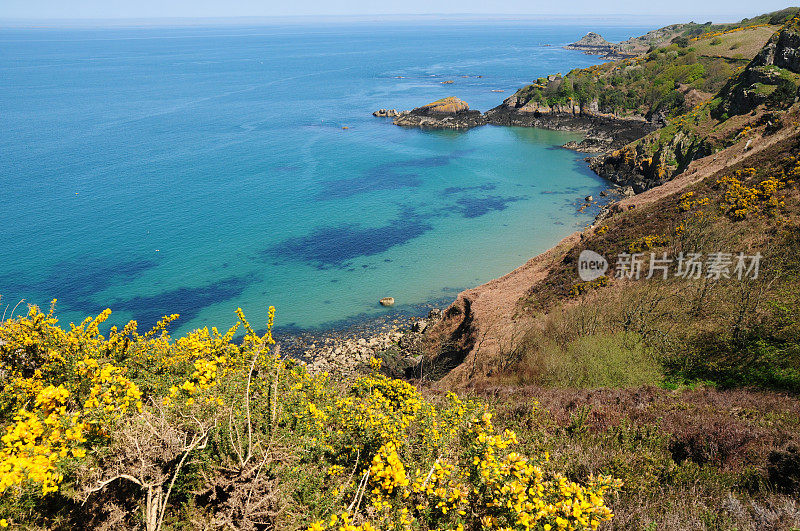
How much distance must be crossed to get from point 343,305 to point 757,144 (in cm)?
3930

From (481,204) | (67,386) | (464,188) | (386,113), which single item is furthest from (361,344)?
(386,113)

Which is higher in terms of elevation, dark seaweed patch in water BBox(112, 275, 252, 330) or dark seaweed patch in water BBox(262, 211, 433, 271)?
dark seaweed patch in water BBox(262, 211, 433, 271)

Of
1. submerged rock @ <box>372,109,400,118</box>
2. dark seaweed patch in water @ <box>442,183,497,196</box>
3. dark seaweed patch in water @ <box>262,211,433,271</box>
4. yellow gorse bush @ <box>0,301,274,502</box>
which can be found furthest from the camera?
submerged rock @ <box>372,109,400,118</box>

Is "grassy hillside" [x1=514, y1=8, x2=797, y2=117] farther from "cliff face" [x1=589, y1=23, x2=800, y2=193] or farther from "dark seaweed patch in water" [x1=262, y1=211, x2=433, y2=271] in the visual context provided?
"dark seaweed patch in water" [x1=262, y1=211, x2=433, y2=271]

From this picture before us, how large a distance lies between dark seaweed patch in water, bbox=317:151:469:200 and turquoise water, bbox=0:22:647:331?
0.48 m

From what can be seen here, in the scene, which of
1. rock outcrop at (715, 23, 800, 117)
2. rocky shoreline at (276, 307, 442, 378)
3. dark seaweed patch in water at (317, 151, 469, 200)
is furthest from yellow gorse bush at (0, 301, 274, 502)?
rock outcrop at (715, 23, 800, 117)

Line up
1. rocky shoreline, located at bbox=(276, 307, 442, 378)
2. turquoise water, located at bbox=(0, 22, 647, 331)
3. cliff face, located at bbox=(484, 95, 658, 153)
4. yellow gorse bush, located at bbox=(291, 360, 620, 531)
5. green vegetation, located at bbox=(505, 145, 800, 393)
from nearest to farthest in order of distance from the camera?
yellow gorse bush, located at bbox=(291, 360, 620, 531) < green vegetation, located at bbox=(505, 145, 800, 393) < rocky shoreline, located at bbox=(276, 307, 442, 378) < turquoise water, located at bbox=(0, 22, 647, 331) < cliff face, located at bbox=(484, 95, 658, 153)

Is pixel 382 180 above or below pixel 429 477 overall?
below

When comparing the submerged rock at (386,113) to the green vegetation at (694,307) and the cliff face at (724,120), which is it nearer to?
the cliff face at (724,120)

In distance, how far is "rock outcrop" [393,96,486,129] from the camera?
101 metres

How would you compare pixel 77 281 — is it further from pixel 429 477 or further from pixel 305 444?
pixel 429 477

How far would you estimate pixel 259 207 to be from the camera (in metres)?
56.3

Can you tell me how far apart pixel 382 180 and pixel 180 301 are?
38077mm

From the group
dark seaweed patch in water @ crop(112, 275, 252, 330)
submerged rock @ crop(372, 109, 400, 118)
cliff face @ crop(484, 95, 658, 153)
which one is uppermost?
submerged rock @ crop(372, 109, 400, 118)
